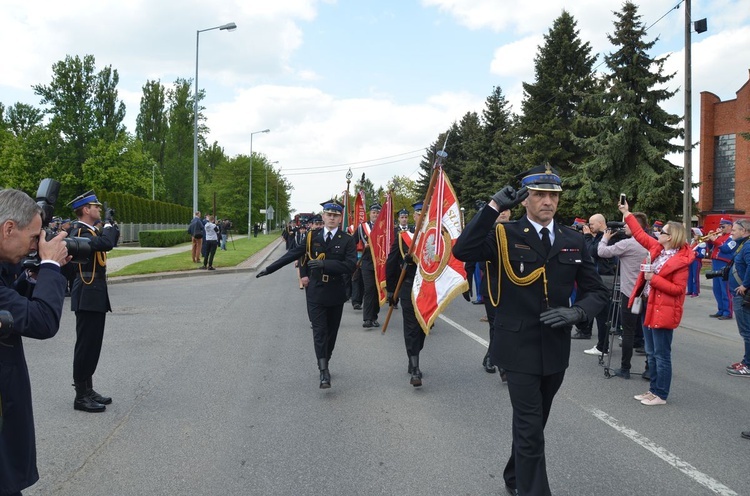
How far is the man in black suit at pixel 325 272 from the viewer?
6320 mm

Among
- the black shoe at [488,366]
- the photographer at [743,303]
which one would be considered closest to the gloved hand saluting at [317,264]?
the black shoe at [488,366]

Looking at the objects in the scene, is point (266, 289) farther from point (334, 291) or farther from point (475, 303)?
point (334, 291)

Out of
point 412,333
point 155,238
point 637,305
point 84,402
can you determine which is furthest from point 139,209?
point 637,305

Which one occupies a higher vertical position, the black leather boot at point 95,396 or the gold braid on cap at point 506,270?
the gold braid on cap at point 506,270

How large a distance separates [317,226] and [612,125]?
90.5 ft

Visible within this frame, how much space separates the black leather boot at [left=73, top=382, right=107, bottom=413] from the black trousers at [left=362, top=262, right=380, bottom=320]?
5.48 m

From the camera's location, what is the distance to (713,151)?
39312mm

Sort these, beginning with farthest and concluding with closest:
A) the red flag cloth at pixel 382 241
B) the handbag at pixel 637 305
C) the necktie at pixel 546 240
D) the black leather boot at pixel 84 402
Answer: the red flag cloth at pixel 382 241 → the handbag at pixel 637 305 → the black leather boot at pixel 84 402 → the necktie at pixel 546 240

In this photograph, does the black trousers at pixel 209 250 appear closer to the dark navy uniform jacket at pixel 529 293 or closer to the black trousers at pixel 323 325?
the black trousers at pixel 323 325

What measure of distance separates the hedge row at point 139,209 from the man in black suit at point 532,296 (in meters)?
30.7

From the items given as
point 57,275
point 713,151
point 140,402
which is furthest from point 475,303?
point 713,151

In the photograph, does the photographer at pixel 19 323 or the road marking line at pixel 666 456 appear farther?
the road marking line at pixel 666 456

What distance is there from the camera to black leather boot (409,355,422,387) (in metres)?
6.20

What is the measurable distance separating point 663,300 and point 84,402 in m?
5.78
